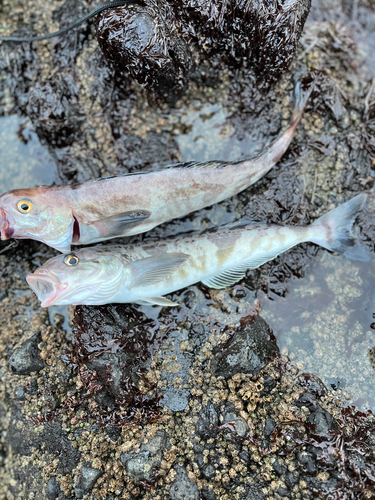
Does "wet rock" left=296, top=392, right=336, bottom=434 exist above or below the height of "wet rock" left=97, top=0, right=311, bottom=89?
below

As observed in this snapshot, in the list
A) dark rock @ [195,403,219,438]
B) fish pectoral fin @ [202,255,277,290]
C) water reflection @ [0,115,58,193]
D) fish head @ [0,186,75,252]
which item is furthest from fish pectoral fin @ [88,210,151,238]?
dark rock @ [195,403,219,438]

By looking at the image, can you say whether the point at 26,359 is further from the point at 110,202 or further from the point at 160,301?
the point at 110,202

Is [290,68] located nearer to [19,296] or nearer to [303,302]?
[303,302]

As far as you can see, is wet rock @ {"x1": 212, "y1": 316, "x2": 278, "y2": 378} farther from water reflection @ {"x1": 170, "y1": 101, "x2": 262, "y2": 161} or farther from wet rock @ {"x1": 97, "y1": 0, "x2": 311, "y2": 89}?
wet rock @ {"x1": 97, "y1": 0, "x2": 311, "y2": 89}

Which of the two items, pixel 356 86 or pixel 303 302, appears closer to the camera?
pixel 303 302

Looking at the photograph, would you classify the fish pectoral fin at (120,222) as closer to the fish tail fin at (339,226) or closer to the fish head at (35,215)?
the fish head at (35,215)

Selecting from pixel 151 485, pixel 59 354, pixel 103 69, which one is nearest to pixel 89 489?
pixel 151 485

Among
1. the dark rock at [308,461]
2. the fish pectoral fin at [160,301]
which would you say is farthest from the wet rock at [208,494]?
the fish pectoral fin at [160,301]

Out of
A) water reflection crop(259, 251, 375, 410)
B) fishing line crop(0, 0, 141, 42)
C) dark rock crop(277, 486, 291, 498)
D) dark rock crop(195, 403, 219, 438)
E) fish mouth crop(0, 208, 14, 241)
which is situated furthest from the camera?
water reflection crop(259, 251, 375, 410)
